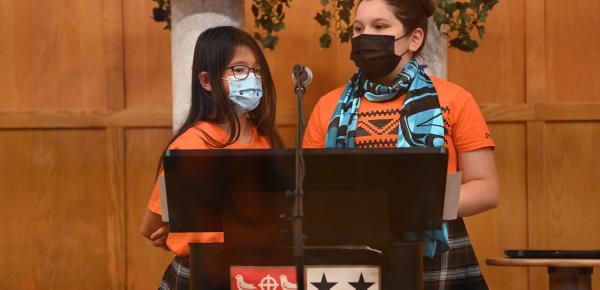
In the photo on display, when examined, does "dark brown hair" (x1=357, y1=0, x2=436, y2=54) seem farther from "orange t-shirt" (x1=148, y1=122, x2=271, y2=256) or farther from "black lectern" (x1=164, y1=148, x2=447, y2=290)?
"black lectern" (x1=164, y1=148, x2=447, y2=290)

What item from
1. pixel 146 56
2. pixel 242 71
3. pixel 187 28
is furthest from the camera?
pixel 146 56

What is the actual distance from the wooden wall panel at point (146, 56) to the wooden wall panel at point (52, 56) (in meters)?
0.15

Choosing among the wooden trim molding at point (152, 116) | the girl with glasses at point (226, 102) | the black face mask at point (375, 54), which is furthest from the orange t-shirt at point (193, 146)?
the wooden trim molding at point (152, 116)

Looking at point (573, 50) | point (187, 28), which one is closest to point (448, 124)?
point (187, 28)

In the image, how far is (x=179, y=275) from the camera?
9.21 ft

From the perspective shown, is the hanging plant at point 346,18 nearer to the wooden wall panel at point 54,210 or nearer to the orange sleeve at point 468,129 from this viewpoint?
the wooden wall panel at point 54,210

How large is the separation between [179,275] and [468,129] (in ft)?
2.91

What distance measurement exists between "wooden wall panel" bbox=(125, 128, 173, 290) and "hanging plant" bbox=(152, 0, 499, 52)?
661mm

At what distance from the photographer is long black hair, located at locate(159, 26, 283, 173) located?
9.67 ft

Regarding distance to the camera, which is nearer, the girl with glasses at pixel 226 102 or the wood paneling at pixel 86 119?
the girl with glasses at pixel 226 102

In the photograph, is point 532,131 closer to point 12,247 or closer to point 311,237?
point 12,247

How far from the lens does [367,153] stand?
2.04 metres

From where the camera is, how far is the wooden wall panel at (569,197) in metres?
4.95

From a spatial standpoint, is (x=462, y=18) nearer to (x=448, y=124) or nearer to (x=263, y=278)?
(x=448, y=124)
